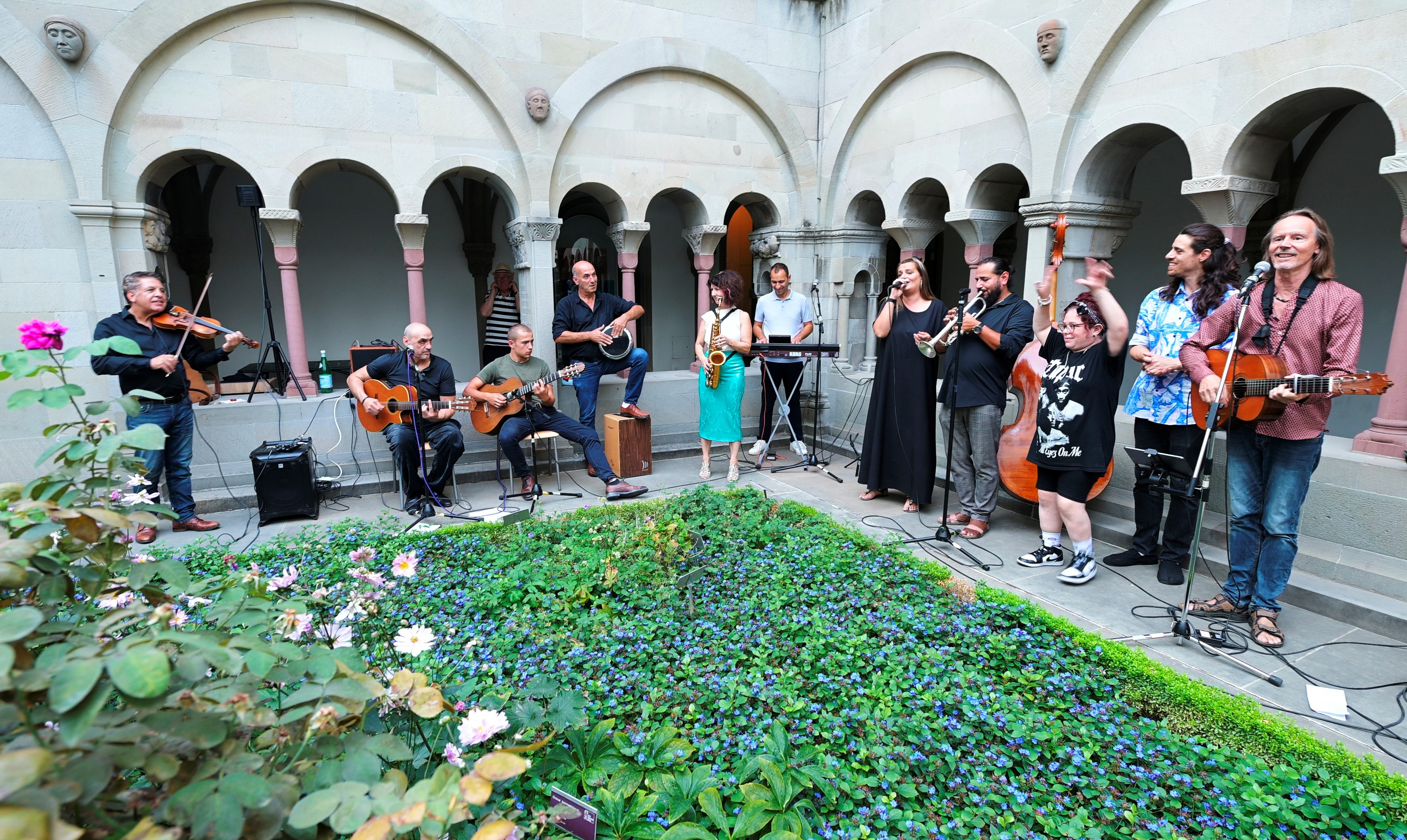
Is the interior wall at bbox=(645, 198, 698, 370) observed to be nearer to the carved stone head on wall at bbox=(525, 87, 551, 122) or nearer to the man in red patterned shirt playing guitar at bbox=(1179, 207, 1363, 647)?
the carved stone head on wall at bbox=(525, 87, 551, 122)

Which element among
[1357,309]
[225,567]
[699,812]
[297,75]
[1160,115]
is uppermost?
[297,75]

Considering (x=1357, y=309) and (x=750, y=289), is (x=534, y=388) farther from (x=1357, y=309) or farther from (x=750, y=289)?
(x=750, y=289)

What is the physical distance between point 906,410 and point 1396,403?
264 cm

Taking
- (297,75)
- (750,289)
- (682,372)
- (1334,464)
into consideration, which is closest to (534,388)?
(682,372)

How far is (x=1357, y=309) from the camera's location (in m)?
3.12

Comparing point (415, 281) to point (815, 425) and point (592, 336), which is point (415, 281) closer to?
point (592, 336)

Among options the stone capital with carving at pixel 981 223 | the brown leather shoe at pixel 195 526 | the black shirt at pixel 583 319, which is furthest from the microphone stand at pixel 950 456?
the brown leather shoe at pixel 195 526

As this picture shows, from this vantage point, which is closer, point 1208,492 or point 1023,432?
point 1208,492

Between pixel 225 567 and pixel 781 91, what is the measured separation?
666 cm

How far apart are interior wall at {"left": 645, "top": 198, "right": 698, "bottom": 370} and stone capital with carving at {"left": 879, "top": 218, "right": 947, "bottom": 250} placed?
4839 mm

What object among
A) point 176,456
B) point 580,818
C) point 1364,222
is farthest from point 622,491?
point 1364,222

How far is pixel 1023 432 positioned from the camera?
15.5 ft

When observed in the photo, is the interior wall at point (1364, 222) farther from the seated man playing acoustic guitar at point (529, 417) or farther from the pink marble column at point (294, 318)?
the pink marble column at point (294, 318)

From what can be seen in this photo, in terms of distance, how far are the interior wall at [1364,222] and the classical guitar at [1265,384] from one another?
14.0 ft
